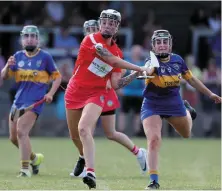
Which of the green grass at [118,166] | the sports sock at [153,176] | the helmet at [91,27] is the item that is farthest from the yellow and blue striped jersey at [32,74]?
the sports sock at [153,176]

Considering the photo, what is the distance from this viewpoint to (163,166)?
46.0ft

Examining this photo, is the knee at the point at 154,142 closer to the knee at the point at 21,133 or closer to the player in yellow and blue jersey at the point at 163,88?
the player in yellow and blue jersey at the point at 163,88

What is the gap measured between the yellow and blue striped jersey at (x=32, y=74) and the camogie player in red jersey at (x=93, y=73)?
6.10 feet

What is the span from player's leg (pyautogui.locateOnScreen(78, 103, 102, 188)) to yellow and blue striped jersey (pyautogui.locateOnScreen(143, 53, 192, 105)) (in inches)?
33.5

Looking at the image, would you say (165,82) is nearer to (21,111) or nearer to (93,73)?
(93,73)

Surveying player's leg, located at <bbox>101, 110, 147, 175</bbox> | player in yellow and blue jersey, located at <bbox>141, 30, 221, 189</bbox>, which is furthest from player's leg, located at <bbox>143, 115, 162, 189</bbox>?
player's leg, located at <bbox>101, 110, 147, 175</bbox>

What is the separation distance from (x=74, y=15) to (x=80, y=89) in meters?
12.2

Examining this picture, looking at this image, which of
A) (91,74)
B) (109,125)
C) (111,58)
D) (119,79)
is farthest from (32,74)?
(111,58)

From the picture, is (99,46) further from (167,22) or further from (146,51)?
(167,22)

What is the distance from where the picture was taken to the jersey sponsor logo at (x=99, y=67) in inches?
414

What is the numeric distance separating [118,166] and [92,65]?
3.69 m

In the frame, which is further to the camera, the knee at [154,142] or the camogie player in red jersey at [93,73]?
the knee at [154,142]

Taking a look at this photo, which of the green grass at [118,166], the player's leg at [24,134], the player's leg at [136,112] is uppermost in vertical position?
the player's leg at [24,134]

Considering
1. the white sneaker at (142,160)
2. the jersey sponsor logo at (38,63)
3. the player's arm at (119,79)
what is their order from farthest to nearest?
the white sneaker at (142,160) → the jersey sponsor logo at (38,63) → the player's arm at (119,79)
